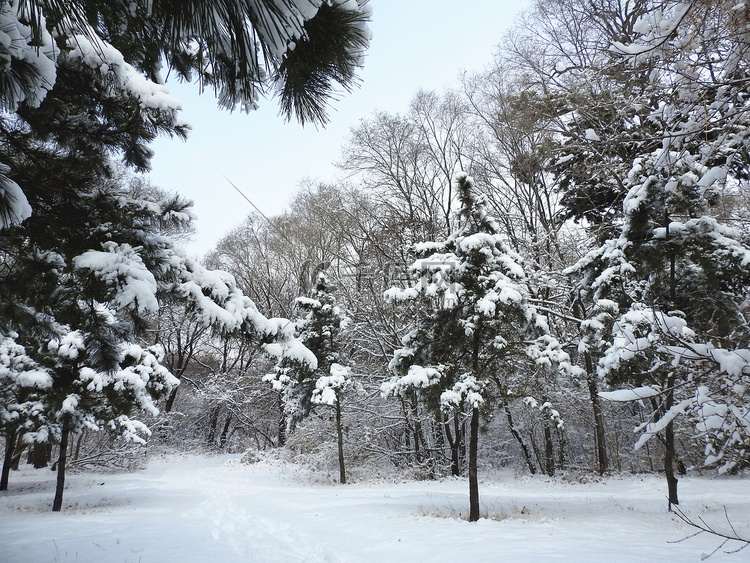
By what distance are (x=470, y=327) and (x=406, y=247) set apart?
3923 millimetres

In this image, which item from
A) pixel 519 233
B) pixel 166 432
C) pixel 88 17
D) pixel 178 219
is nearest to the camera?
pixel 88 17

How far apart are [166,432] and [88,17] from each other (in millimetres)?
25972

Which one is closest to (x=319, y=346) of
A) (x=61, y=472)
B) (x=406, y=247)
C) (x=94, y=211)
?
(x=406, y=247)

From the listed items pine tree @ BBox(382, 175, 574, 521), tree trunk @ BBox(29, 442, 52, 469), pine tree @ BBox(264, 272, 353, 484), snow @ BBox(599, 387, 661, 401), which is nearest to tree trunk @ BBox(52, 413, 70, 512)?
pine tree @ BBox(264, 272, 353, 484)

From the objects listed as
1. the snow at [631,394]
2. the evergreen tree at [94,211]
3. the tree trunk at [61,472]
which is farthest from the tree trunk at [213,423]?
the snow at [631,394]

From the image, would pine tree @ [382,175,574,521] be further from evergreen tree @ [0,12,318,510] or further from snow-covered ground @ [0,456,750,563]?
evergreen tree @ [0,12,318,510]

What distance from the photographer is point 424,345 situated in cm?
825

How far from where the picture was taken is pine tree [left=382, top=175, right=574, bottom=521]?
7258mm

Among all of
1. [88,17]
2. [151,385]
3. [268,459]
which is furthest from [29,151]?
[268,459]

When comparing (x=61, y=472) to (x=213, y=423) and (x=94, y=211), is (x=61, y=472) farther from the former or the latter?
(x=213, y=423)

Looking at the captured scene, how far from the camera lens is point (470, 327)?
7.38 metres

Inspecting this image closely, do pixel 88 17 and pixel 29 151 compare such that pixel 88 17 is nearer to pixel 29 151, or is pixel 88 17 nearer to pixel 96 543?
pixel 29 151

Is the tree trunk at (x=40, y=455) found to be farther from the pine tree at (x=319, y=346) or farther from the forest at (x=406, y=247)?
the pine tree at (x=319, y=346)

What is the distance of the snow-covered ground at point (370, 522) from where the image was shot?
16.1 feet
